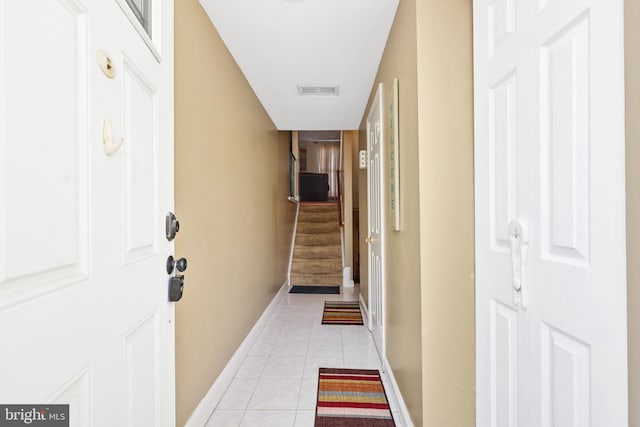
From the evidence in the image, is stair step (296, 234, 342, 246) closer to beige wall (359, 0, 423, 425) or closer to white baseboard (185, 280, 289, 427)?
white baseboard (185, 280, 289, 427)

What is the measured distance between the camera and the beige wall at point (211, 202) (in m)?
1.58

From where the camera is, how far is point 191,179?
5.47 feet

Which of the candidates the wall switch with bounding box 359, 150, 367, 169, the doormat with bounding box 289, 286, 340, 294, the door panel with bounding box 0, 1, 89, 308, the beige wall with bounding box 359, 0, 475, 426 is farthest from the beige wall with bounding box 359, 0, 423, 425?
the doormat with bounding box 289, 286, 340, 294

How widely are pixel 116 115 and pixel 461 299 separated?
56.1 inches

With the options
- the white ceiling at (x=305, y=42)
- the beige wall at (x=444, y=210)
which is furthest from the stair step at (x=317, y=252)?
the beige wall at (x=444, y=210)

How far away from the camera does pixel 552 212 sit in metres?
0.86

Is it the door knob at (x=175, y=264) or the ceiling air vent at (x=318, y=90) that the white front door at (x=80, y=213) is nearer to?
the door knob at (x=175, y=264)

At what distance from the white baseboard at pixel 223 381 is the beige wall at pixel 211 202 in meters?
0.05

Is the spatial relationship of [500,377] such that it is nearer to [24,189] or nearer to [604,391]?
[604,391]

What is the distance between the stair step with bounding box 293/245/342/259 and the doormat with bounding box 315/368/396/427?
3.41 meters

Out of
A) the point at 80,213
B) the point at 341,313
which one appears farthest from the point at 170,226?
the point at 341,313

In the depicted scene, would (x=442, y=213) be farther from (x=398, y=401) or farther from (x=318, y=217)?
(x=318, y=217)

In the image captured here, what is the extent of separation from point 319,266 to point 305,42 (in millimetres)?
3946

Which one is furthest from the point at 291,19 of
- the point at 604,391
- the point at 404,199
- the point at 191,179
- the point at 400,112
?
the point at 604,391
